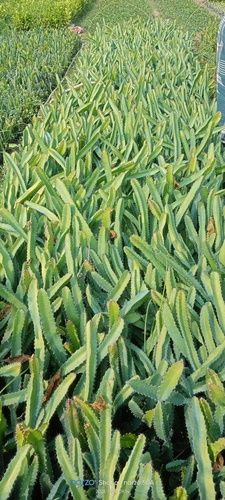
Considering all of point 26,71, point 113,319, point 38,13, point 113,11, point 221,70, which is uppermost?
point 38,13

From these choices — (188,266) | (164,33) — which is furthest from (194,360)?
(164,33)

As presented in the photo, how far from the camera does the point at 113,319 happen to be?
1425 millimetres

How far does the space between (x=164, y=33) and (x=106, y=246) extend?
460 cm

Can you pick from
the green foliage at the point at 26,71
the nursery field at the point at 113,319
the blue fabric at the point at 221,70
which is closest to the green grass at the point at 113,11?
the green foliage at the point at 26,71

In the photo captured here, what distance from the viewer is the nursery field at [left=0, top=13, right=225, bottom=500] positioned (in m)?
1.16

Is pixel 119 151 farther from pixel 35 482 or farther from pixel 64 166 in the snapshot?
pixel 35 482

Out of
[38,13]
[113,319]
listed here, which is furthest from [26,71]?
[38,13]

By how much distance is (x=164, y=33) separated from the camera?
582 cm

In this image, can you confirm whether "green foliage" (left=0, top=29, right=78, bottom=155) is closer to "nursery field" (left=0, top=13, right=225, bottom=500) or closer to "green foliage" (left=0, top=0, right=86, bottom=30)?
"nursery field" (left=0, top=13, right=225, bottom=500)

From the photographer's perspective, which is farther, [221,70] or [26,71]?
[26,71]

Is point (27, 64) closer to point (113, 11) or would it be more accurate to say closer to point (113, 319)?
point (113, 319)

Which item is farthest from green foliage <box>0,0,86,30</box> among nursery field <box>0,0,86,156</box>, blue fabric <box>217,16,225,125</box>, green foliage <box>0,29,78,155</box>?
blue fabric <box>217,16,225,125</box>

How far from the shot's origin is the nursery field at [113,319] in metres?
1.16

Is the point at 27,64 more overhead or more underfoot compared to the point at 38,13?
more underfoot
